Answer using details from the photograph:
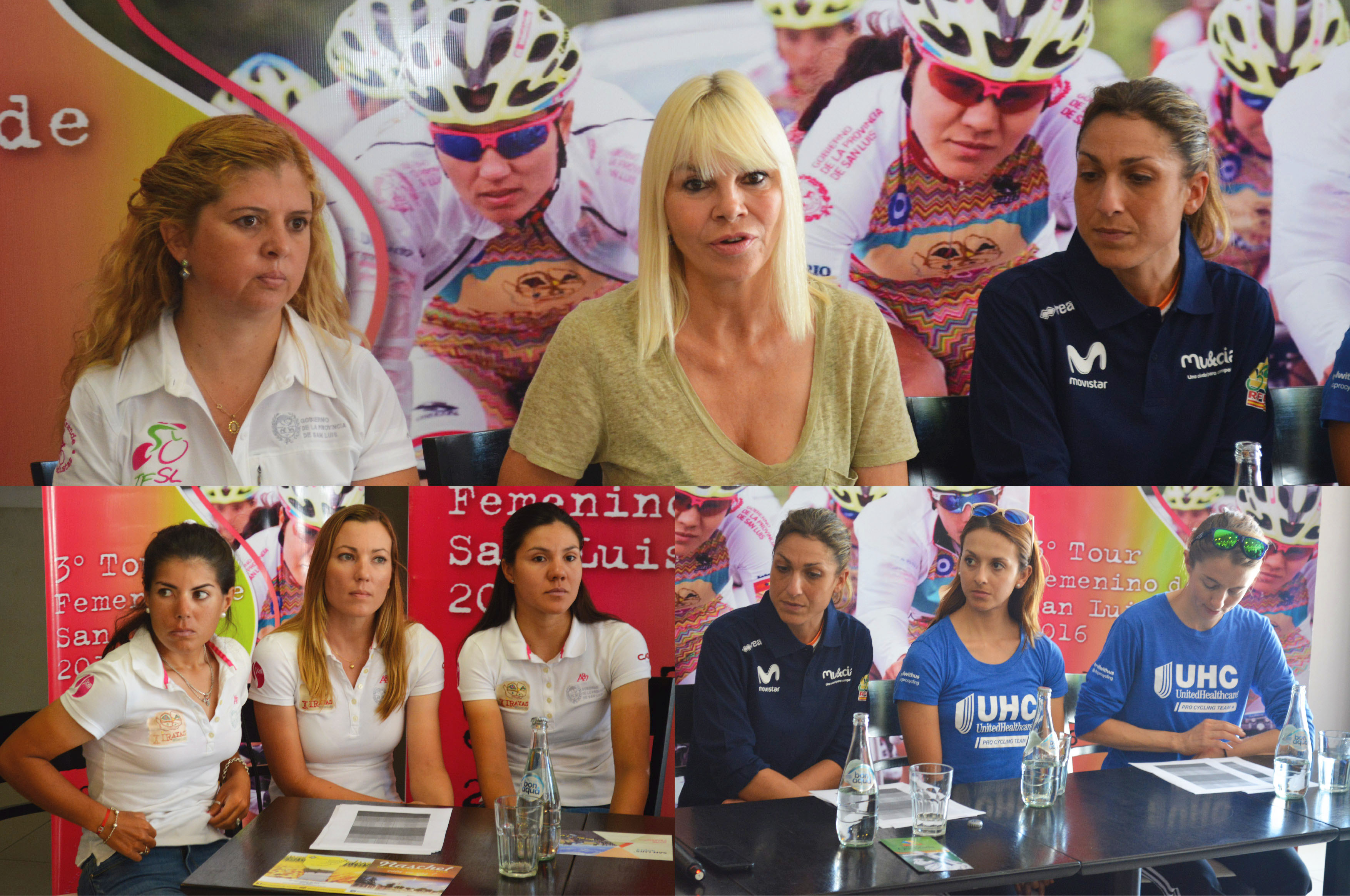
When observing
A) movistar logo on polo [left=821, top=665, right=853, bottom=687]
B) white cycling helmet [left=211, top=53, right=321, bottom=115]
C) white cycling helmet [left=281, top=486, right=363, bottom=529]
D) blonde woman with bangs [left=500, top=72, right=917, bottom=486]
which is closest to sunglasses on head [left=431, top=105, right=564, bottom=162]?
white cycling helmet [left=211, top=53, right=321, bottom=115]

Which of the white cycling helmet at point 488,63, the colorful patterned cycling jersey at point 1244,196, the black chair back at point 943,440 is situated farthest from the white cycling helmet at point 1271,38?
the white cycling helmet at point 488,63

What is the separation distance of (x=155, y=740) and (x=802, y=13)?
273cm

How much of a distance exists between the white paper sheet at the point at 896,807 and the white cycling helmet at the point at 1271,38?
2644mm

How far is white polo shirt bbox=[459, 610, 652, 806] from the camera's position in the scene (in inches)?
85.1

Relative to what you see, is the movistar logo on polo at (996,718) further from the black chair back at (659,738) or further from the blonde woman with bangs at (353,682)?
the blonde woman with bangs at (353,682)

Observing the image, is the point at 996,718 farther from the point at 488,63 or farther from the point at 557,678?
the point at 488,63

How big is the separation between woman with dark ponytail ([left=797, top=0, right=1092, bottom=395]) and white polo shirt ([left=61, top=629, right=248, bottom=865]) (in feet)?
7.40

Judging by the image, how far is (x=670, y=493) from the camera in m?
2.14

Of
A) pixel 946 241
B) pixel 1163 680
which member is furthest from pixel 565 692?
pixel 946 241

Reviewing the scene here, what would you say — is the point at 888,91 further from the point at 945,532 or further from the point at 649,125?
the point at 945,532

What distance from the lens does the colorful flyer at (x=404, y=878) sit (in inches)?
77.9

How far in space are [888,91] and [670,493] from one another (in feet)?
6.32

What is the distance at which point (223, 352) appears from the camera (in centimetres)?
303

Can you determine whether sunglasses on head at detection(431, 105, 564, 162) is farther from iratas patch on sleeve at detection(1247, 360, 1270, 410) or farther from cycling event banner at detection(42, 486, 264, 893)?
iratas patch on sleeve at detection(1247, 360, 1270, 410)
